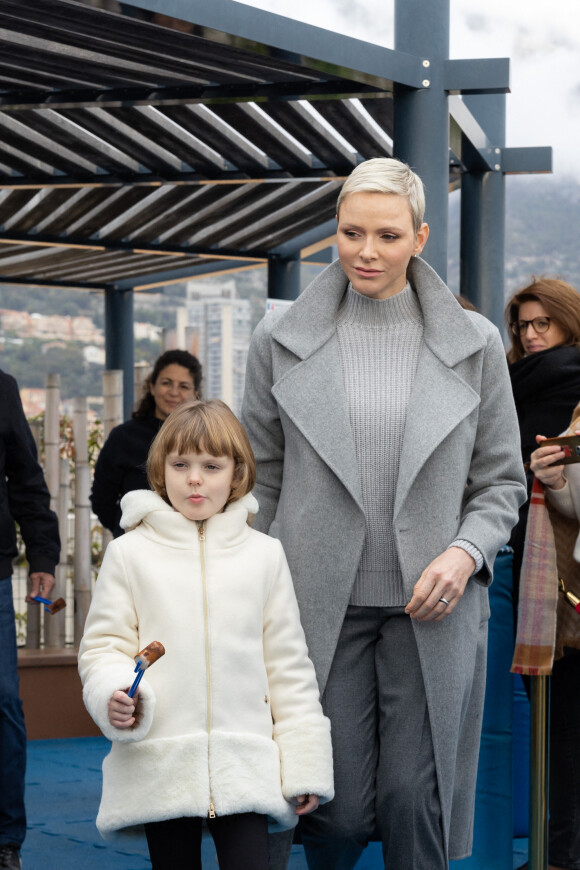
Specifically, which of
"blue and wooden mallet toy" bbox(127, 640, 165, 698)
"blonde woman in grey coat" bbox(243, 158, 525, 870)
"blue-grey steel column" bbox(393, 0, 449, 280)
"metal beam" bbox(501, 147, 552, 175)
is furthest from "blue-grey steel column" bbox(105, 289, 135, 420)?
"blue and wooden mallet toy" bbox(127, 640, 165, 698)

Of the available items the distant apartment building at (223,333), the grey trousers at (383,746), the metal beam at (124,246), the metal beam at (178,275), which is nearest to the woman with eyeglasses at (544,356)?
the grey trousers at (383,746)

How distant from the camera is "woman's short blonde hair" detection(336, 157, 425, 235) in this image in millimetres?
2336

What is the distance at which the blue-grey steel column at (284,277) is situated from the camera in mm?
8141

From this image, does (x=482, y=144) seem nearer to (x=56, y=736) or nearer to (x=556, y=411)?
(x=556, y=411)

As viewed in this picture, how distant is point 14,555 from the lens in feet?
11.6

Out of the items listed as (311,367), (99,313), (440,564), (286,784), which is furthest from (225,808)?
(99,313)

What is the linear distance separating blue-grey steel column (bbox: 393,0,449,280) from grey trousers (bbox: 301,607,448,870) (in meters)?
2.17

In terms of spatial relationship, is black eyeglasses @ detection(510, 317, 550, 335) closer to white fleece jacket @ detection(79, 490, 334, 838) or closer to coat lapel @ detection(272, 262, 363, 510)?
coat lapel @ detection(272, 262, 363, 510)

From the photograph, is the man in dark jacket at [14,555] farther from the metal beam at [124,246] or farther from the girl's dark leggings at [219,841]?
the metal beam at [124,246]

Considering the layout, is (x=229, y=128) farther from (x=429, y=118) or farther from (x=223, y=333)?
(x=223, y=333)

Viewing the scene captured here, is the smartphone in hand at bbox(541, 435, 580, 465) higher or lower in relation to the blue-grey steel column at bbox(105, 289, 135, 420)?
lower

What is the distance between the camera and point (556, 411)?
11.4 ft

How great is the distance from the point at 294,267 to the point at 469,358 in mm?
5817

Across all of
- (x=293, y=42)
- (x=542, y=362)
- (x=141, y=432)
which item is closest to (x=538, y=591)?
(x=542, y=362)
